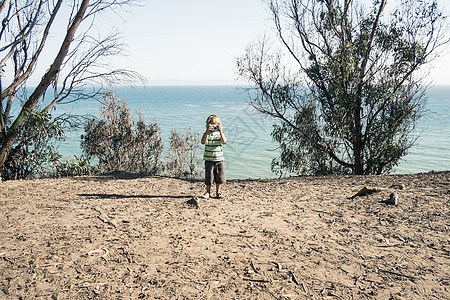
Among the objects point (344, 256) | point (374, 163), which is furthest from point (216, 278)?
point (374, 163)

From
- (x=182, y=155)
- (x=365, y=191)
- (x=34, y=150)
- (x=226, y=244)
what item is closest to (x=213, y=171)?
(x=226, y=244)

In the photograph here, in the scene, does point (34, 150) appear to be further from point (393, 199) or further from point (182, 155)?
point (393, 199)

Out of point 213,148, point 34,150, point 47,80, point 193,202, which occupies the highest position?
point 47,80

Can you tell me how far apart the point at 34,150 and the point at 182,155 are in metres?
6.12

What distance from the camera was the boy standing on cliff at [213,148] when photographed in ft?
20.8

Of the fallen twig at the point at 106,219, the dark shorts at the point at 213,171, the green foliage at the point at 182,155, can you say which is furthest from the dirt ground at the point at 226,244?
the green foliage at the point at 182,155

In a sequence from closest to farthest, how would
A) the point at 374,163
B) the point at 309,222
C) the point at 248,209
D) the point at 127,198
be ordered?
the point at 309,222 → the point at 248,209 → the point at 127,198 → the point at 374,163

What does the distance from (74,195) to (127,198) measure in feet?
3.62

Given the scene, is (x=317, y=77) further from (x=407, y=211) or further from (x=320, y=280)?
(x=320, y=280)

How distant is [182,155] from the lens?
1457 centimetres

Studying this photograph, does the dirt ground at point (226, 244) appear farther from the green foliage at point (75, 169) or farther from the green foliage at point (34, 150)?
the green foliage at point (75, 169)

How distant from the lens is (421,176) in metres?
8.27

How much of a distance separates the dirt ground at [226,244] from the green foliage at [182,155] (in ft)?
23.0

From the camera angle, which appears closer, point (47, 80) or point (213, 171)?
point (213, 171)
